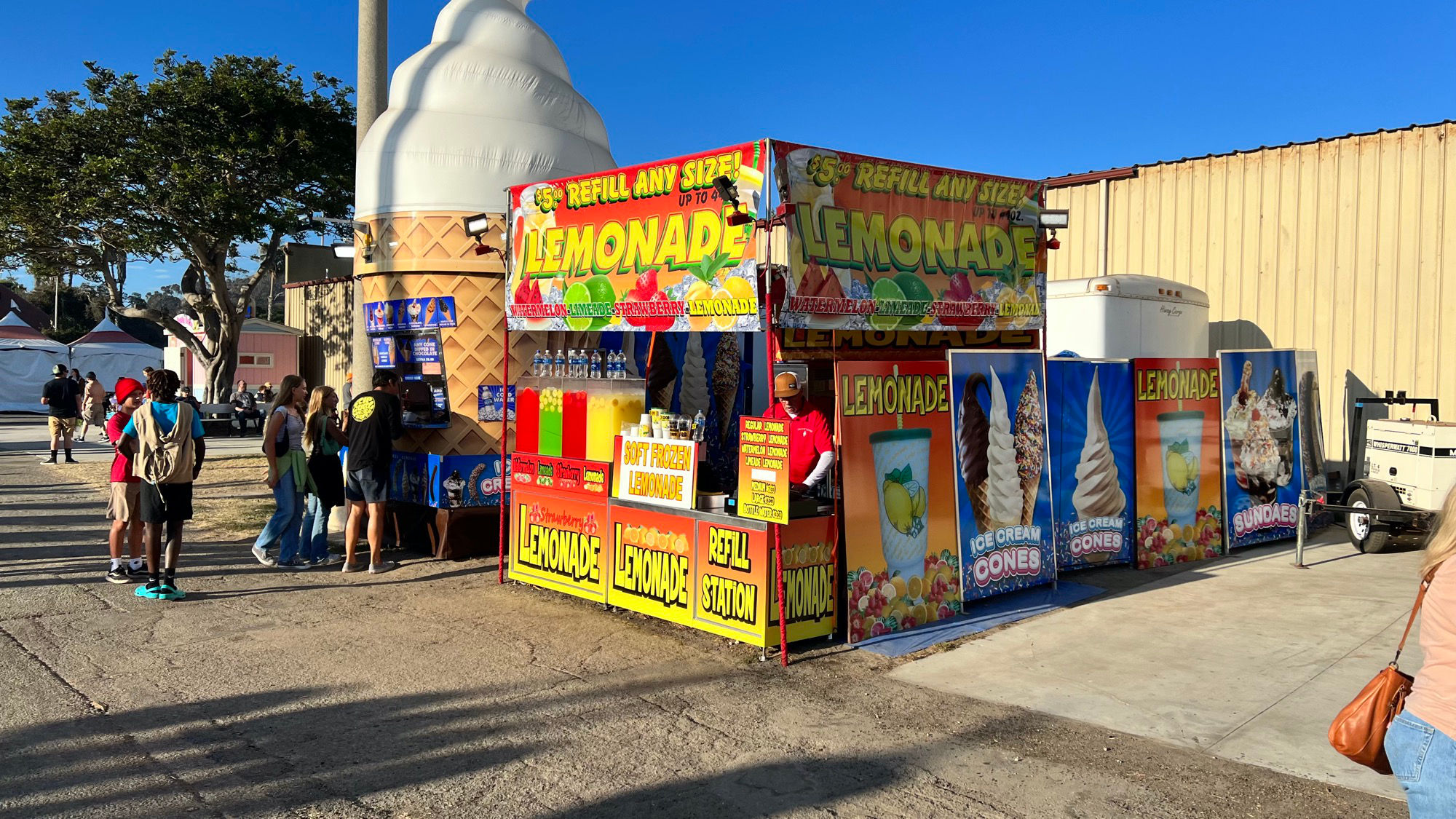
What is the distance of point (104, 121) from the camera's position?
20.7 meters

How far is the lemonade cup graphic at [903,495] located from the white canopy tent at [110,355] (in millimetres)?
36024

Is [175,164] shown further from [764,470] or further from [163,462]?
[764,470]

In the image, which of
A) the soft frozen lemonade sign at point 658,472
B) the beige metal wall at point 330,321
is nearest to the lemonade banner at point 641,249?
the soft frozen lemonade sign at point 658,472

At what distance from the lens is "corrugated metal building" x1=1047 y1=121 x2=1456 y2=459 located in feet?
39.7

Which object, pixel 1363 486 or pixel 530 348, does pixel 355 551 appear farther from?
pixel 1363 486

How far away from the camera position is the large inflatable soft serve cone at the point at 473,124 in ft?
33.2

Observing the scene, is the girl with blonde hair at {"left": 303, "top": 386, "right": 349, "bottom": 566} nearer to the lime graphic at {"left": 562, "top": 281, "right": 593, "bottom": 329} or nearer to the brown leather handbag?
the lime graphic at {"left": 562, "top": 281, "right": 593, "bottom": 329}

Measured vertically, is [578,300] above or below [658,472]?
above

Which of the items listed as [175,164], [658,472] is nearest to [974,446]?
[658,472]

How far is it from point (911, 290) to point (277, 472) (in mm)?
6076

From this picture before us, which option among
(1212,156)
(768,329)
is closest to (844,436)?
(768,329)

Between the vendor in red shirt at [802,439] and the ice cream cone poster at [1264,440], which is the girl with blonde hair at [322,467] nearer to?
the vendor in red shirt at [802,439]

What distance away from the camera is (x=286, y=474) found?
933 centimetres

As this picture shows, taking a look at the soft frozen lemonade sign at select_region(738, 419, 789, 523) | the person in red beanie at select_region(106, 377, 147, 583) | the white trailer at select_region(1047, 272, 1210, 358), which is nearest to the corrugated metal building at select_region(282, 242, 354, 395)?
the person in red beanie at select_region(106, 377, 147, 583)
